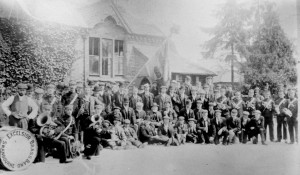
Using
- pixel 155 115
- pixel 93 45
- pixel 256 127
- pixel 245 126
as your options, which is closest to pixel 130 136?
pixel 155 115

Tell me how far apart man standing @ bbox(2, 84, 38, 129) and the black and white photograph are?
12 millimetres

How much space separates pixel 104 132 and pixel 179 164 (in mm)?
1160

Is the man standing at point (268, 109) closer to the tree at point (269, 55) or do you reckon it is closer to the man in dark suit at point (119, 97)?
the tree at point (269, 55)

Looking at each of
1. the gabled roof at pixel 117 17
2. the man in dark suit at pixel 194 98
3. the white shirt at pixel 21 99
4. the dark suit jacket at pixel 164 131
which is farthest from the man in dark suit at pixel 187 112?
the white shirt at pixel 21 99

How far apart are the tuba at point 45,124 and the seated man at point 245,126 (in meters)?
3.22

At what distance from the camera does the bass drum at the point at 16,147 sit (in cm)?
395

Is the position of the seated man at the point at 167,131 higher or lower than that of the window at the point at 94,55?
lower

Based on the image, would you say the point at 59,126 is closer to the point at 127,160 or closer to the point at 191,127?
the point at 127,160

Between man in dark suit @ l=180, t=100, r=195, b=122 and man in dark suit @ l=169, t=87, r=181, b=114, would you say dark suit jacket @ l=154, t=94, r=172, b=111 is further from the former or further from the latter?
man in dark suit @ l=180, t=100, r=195, b=122

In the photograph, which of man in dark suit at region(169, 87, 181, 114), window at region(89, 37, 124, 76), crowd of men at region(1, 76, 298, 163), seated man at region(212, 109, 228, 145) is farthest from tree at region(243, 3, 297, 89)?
window at region(89, 37, 124, 76)

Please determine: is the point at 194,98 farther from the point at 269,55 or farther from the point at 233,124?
the point at 269,55

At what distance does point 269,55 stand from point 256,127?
1.31 metres

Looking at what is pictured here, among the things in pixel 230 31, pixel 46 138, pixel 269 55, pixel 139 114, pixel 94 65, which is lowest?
pixel 46 138

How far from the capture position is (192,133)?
575 centimetres
